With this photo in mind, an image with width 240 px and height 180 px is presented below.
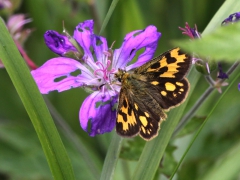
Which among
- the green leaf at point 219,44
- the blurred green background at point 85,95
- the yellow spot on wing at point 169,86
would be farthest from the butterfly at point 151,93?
the blurred green background at point 85,95

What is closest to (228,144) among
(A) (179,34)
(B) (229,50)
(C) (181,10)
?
(A) (179,34)

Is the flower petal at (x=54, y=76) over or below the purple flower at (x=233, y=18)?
below

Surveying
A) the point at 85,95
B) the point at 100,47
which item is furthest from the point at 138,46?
the point at 85,95

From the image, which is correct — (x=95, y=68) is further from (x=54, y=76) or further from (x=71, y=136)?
(x=71, y=136)

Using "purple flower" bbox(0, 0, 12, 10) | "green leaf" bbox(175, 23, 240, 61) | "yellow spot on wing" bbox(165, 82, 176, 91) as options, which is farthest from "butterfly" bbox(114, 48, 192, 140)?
"purple flower" bbox(0, 0, 12, 10)

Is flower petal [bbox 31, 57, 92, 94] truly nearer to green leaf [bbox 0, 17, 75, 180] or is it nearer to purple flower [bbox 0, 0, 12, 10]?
green leaf [bbox 0, 17, 75, 180]

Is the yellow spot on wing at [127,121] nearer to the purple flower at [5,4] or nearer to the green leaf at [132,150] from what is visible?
the green leaf at [132,150]
